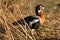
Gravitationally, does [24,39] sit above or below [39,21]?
above

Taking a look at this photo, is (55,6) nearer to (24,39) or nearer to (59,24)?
(59,24)

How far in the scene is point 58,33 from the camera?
22.1 ft

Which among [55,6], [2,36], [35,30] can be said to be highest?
[2,36]

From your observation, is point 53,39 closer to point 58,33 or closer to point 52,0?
point 58,33

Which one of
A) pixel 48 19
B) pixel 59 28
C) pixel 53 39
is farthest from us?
pixel 48 19

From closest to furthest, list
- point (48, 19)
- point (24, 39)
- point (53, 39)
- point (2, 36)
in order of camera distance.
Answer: point (24, 39)
point (2, 36)
point (53, 39)
point (48, 19)

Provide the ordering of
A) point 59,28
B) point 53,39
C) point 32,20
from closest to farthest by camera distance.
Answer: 1. point 53,39
2. point 59,28
3. point 32,20

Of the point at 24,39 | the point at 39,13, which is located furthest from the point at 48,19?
the point at 24,39

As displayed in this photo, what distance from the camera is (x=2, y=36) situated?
6.02 meters

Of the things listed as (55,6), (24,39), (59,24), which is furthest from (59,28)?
(55,6)

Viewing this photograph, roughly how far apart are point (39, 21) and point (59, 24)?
0.77 m

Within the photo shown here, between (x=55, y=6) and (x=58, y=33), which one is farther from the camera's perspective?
(x=55, y=6)

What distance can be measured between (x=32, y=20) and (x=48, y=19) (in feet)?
2.67

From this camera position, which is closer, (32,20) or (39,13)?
(32,20)
